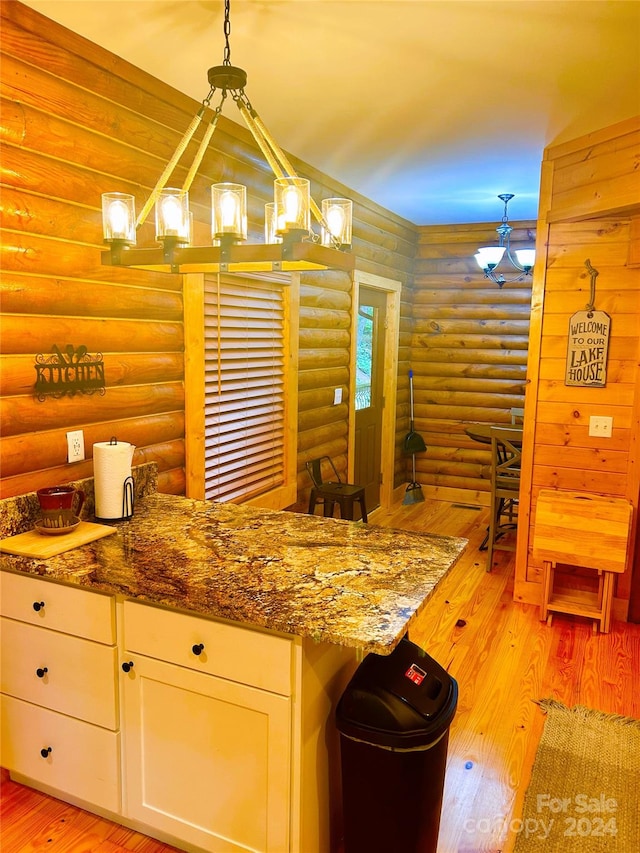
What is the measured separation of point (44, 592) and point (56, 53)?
6.20 ft

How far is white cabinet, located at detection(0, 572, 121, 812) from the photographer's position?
1916 millimetres

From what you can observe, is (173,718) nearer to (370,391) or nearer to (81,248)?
(81,248)

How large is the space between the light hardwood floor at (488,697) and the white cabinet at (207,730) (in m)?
0.28

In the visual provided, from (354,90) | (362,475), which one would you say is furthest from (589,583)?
(354,90)

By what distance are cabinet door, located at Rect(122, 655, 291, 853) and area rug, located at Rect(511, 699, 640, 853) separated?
3.02 feet

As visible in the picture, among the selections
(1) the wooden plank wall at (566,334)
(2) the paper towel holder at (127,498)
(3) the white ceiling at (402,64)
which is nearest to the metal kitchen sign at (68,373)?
(2) the paper towel holder at (127,498)

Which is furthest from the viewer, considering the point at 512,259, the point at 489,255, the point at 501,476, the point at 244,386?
the point at 512,259

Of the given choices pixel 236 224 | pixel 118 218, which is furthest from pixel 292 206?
pixel 118 218

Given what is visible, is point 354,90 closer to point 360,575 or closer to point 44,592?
point 360,575

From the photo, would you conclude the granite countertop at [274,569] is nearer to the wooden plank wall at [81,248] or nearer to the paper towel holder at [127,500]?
the paper towel holder at [127,500]

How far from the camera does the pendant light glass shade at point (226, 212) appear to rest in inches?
68.1

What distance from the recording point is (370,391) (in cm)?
555

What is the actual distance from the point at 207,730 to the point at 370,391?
4.04 m

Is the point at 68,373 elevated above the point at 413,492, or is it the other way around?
the point at 68,373
